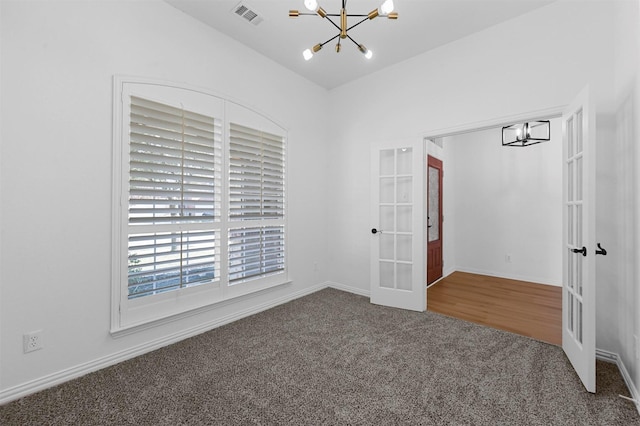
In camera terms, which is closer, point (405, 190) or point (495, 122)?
point (495, 122)

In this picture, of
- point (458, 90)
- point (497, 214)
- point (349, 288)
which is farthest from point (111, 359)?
point (497, 214)

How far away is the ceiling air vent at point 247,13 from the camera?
257cm

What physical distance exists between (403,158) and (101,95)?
10.0ft

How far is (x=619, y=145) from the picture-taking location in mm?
2131

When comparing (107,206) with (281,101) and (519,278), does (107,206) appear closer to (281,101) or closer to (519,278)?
(281,101)

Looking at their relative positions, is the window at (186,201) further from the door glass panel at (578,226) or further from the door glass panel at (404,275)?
the door glass panel at (578,226)

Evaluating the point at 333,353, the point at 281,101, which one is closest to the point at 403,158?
the point at 281,101

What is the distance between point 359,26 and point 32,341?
3.75 m

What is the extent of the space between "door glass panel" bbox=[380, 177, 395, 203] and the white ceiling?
151 cm

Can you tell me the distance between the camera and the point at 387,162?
3615 mm

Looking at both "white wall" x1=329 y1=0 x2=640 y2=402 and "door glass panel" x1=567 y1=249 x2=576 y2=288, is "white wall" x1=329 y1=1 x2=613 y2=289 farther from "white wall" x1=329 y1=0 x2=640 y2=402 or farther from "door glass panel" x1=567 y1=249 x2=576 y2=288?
"door glass panel" x1=567 y1=249 x2=576 y2=288

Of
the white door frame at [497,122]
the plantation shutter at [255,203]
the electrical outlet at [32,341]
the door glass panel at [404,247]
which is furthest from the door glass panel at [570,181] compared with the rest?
the electrical outlet at [32,341]

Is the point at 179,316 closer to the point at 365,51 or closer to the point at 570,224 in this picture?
the point at 365,51

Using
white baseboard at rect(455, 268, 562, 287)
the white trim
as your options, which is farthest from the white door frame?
white baseboard at rect(455, 268, 562, 287)
